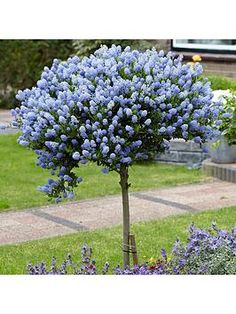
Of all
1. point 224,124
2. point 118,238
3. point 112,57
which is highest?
point 112,57

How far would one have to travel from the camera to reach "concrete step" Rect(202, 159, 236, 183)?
30.6ft

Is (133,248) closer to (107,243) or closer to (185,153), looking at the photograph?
(107,243)

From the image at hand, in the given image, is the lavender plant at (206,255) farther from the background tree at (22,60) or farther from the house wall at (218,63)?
the background tree at (22,60)

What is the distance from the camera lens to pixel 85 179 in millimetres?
9500

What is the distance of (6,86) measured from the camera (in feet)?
50.5

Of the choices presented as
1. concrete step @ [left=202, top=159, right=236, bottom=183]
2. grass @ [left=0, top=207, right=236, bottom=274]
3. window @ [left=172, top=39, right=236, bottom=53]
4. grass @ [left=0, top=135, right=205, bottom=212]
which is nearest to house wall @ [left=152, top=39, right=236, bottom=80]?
window @ [left=172, top=39, right=236, bottom=53]

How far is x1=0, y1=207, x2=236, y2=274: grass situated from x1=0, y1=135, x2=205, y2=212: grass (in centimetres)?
121

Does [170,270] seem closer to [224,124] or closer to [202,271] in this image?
[202,271]

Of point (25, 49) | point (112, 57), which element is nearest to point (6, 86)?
point (25, 49)

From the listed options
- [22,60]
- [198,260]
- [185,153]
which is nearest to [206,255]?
[198,260]

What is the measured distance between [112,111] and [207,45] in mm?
9477

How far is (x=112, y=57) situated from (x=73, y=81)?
292mm

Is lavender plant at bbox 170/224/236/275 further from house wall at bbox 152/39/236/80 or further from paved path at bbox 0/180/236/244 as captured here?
house wall at bbox 152/39/236/80

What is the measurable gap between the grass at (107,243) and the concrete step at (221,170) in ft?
4.86
